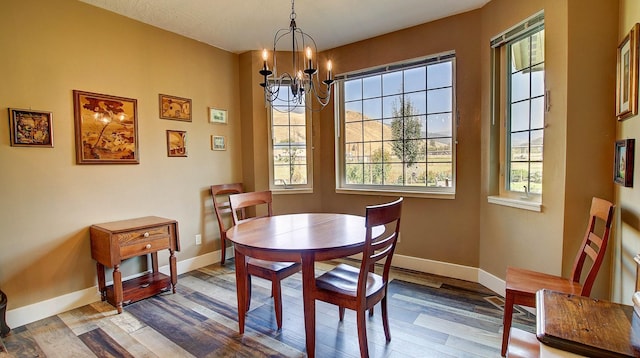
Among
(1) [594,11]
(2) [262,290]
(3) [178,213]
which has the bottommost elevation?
(2) [262,290]

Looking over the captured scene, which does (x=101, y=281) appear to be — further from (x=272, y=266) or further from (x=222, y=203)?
(x=272, y=266)

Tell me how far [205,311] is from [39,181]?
1629 mm

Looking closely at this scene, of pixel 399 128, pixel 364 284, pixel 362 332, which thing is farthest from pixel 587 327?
pixel 399 128

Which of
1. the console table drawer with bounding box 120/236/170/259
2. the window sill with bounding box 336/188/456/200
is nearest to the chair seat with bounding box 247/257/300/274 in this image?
the console table drawer with bounding box 120/236/170/259

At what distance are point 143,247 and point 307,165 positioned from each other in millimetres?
2019

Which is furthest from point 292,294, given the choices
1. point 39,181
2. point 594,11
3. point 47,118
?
point 594,11

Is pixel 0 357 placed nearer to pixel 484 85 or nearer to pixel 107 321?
pixel 107 321

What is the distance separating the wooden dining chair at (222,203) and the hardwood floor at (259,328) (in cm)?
83

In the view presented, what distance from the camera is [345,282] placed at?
1.91 meters

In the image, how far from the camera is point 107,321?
2.38 meters

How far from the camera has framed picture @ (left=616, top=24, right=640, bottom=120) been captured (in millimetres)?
1541

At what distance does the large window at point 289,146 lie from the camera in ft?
12.8

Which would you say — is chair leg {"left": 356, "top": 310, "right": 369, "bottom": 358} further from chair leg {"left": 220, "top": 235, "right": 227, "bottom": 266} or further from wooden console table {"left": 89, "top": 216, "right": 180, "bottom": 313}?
chair leg {"left": 220, "top": 235, "right": 227, "bottom": 266}

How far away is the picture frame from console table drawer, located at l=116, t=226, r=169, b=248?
2.87 feet
